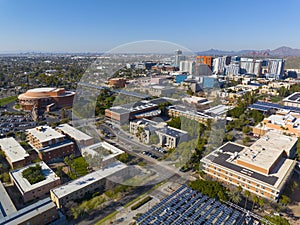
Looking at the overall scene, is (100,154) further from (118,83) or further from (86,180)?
(118,83)

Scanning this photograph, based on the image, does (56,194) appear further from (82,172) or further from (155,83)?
(155,83)

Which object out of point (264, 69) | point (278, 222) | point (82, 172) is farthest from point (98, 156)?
point (264, 69)

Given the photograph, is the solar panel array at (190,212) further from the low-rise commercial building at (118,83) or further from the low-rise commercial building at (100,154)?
the low-rise commercial building at (118,83)

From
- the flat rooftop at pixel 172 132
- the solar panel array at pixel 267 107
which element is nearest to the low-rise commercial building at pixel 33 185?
the flat rooftop at pixel 172 132

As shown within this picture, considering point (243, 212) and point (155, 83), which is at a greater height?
point (155, 83)

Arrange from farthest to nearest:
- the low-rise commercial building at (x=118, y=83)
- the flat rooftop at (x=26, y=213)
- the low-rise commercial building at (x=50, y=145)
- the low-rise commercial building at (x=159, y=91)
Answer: the low-rise commercial building at (x=118, y=83) < the low-rise commercial building at (x=159, y=91) < the low-rise commercial building at (x=50, y=145) < the flat rooftop at (x=26, y=213)

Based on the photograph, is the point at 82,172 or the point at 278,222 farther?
the point at 82,172
